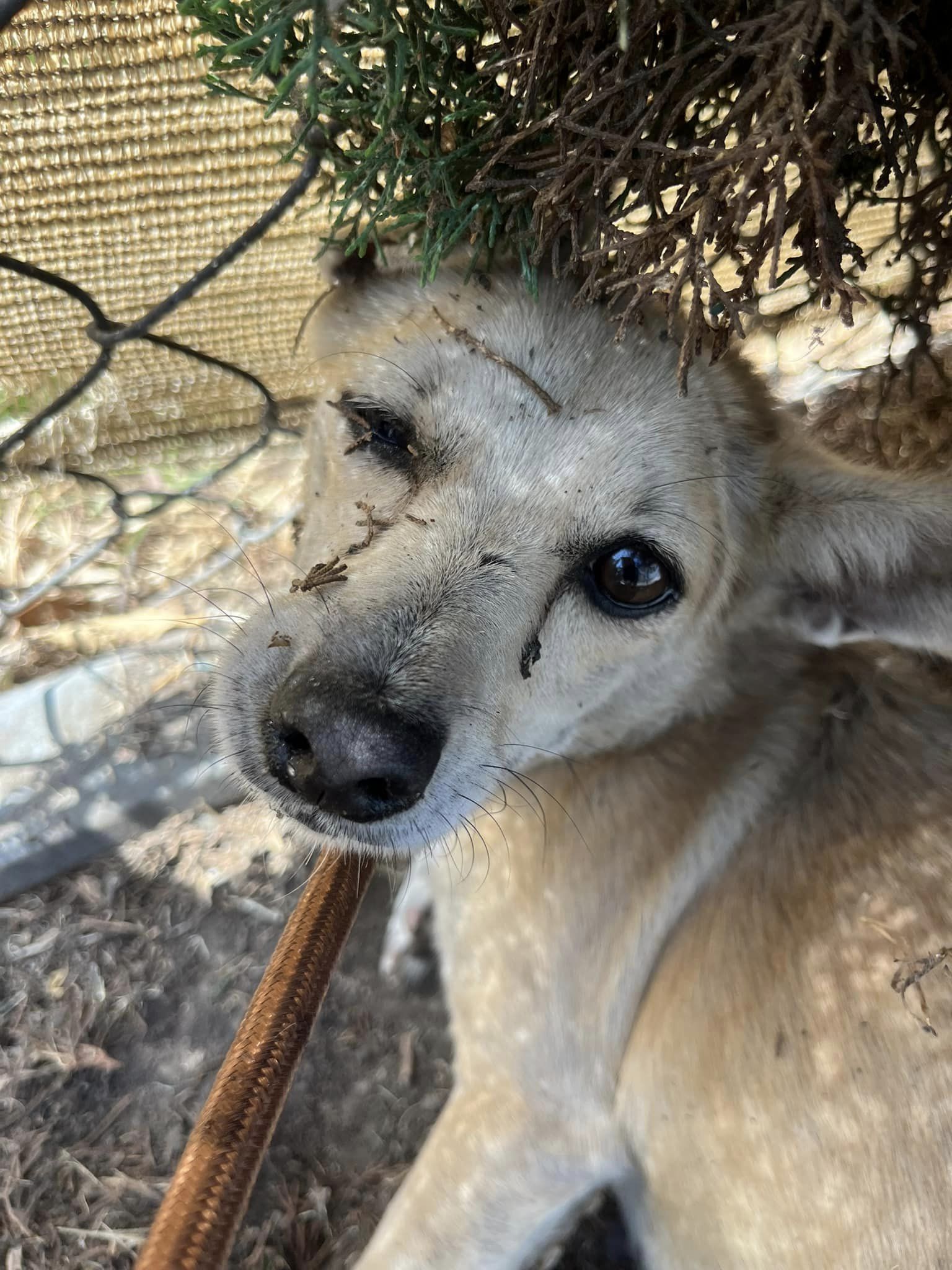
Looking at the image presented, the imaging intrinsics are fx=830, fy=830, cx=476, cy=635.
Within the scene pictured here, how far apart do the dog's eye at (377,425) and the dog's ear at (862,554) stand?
83cm

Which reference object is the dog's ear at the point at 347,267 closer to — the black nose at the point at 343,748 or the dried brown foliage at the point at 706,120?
the dried brown foliage at the point at 706,120

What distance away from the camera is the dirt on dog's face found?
141 cm

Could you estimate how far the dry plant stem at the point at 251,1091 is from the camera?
3.97ft

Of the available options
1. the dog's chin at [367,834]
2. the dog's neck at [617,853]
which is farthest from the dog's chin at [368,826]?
the dog's neck at [617,853]

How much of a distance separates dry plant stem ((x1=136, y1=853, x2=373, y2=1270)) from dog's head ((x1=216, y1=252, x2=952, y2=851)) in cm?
31

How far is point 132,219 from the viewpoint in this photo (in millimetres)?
1911

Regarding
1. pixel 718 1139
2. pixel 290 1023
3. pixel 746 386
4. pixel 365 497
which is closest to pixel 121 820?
pixel 290 1023

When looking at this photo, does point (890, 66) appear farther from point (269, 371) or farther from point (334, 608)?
point (269, 371)

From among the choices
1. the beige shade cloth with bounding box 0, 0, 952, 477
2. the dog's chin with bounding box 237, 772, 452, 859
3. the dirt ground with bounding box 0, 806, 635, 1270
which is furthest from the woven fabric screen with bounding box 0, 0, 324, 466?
the dirt ground with bounding box 0, 806, 635, 1270

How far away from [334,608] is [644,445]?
683mm

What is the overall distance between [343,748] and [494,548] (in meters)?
0.51

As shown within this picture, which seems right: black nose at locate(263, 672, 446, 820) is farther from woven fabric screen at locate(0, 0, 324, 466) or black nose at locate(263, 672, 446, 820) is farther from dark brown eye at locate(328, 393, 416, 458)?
woven fabric screen at locate(0, 0, 324, 466)

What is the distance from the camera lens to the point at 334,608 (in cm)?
146

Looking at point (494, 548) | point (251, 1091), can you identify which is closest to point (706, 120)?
point (494, 548)
